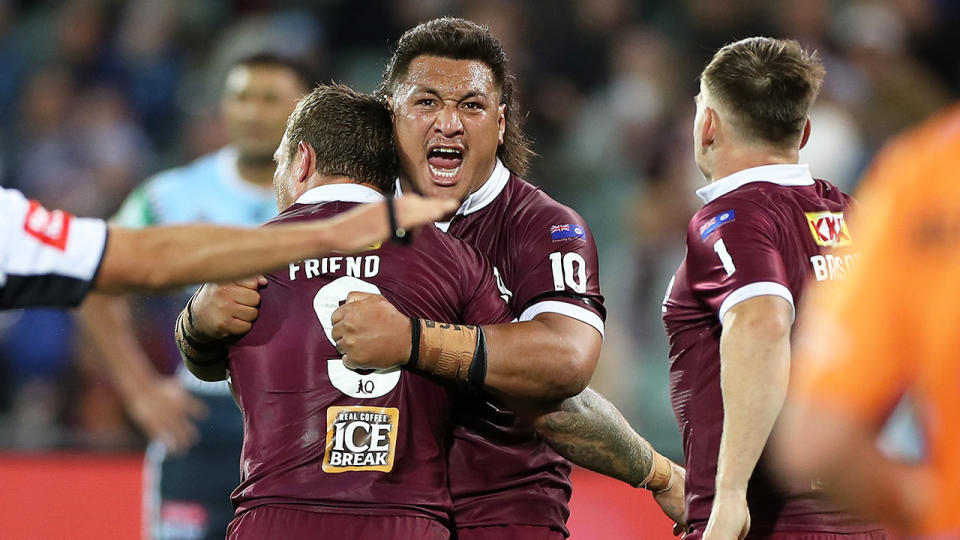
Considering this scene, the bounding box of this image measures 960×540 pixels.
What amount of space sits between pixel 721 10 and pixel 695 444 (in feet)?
21.9

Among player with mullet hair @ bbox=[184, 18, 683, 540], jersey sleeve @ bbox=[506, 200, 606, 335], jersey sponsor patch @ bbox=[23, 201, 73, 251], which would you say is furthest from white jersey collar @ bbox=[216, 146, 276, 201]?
jersey sponsor patch @ bbox=[23, 201, 73, 251]

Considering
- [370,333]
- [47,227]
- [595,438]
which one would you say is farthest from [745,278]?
[47,227]

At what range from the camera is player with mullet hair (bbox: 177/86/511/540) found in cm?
322

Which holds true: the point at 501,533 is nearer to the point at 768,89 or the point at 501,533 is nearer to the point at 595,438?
the point at 595,438

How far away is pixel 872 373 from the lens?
1.58m

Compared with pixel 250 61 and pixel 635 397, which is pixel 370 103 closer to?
pixel 250 61

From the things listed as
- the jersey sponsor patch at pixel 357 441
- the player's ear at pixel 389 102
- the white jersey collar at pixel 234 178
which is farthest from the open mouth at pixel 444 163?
the white jersey collar at pixel 234 178

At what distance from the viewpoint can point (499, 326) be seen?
11.3 feet

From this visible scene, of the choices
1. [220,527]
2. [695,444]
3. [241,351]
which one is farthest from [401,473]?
[220,527]

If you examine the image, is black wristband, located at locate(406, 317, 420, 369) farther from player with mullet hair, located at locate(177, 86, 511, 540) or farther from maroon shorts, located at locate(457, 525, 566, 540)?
maroon shorts, located at locate(457, 525, 566, 540)

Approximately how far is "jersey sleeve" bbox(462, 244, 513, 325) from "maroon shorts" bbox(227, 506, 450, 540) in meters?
0.59

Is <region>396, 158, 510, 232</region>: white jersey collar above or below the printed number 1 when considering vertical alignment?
above

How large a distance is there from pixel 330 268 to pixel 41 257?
Result: 0.88 meters

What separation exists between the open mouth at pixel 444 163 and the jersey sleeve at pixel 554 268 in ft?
0.90
